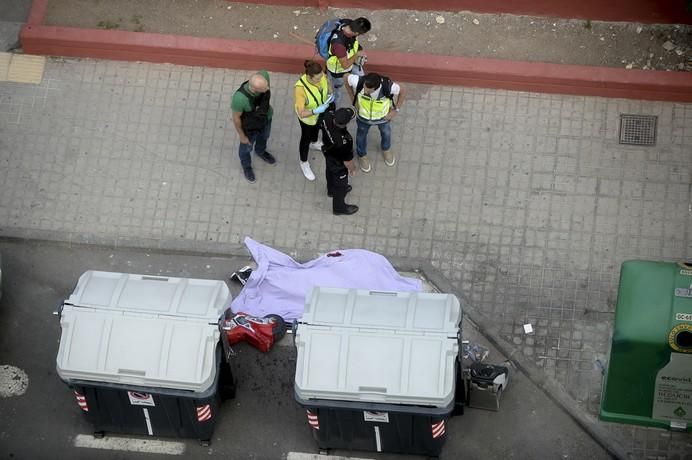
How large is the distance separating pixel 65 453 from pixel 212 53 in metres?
4.73

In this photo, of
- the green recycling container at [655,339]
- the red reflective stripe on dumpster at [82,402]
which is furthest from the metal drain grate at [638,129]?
the red reflective stripe on dumpster at [82,402]

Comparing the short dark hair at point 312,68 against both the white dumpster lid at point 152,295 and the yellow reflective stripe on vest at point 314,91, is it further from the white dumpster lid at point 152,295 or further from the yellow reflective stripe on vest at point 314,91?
the white dumpster lid at point 152,295

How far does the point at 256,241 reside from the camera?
12.8 metres

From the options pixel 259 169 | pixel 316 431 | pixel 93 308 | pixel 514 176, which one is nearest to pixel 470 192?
pixel 514 176

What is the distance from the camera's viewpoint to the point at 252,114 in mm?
12086

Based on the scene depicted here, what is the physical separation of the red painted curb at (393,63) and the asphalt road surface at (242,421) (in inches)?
116

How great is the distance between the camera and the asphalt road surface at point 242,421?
11734 millimetres

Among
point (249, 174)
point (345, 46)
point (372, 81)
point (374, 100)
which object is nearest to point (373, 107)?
point (374, 100)

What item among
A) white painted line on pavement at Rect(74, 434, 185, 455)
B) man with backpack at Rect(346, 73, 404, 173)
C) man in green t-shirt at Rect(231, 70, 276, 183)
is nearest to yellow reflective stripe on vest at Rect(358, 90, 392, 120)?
man with backpack at Rect(346, 73, 404, 173)

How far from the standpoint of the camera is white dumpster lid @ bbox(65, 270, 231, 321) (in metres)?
10.9

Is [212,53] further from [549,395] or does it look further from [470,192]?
[549,395]

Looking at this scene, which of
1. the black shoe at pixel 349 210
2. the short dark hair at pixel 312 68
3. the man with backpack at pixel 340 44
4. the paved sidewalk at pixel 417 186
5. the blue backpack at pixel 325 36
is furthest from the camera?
the black shoe at pixel 349 210

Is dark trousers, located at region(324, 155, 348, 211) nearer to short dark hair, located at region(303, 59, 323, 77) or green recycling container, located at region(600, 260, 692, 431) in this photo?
short dark hair, located at region(303, 59, 323, 77)

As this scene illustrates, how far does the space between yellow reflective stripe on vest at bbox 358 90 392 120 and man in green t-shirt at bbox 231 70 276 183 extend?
950mm
